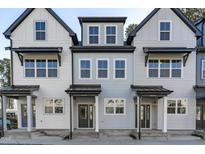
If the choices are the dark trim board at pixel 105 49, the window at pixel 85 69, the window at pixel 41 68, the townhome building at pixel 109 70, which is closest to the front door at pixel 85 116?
the townhome building at pixel 109 70

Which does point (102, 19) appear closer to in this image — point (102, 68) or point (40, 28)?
point (102, 68)

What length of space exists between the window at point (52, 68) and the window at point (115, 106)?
4.34 meters

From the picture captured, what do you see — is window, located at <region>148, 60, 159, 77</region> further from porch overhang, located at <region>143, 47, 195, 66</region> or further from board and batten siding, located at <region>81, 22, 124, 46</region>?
board and batten siding, located at <region>81, 22, 124, 46</region>

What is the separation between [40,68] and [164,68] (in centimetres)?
923

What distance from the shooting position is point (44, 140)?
1211cm

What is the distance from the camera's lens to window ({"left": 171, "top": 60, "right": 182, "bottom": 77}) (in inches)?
569

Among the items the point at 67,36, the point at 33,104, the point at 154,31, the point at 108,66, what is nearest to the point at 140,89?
the point at 108,66

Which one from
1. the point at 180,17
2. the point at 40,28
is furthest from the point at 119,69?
the point at 40,28

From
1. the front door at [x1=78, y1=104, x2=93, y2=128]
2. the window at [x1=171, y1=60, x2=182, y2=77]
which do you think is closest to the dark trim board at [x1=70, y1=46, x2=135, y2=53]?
the window at [x1=171, y1=60, x2=182, y2=77]

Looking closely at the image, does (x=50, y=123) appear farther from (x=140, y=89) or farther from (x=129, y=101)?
(x=140, y=89)

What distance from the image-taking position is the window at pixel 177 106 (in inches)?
568

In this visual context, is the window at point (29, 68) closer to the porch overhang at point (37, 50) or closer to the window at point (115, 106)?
the porch overhang at point (37, 50)

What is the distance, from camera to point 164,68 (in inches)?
571

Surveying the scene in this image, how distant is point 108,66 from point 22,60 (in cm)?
636
